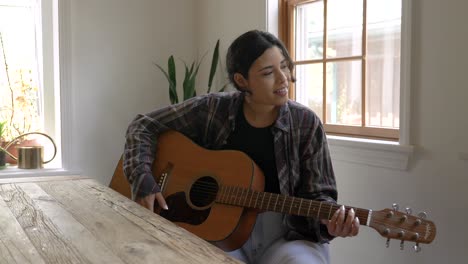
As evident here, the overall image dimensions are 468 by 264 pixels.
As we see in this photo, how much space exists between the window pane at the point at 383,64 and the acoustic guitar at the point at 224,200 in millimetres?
795

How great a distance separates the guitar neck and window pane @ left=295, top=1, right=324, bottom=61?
1152 millimetres

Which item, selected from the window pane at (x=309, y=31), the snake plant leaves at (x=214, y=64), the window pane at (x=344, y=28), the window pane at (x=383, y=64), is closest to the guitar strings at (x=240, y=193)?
the window pane at (x=383, y=64)

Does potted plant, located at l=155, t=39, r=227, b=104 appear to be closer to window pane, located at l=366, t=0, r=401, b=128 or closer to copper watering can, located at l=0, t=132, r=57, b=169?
copper watering can, located at l=0, t=132, r=57, b=169

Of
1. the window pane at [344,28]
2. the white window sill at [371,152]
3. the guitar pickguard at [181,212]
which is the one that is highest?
the window pane at [344,28]

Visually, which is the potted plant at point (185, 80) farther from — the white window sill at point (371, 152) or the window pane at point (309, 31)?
the white window sill at point (371, 152)

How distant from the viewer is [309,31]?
259 cm

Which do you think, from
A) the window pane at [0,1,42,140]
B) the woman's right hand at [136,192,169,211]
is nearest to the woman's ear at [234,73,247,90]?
the woman's right hand at [136,192,169,211]

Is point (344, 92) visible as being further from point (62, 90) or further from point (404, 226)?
point (62, 90)

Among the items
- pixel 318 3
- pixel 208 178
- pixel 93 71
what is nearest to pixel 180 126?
pixel 208 178

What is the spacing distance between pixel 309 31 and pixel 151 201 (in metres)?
1.32

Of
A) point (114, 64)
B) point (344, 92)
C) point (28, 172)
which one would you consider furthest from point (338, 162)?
point (28, 172)

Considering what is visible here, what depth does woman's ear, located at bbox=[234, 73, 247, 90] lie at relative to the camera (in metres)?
1.78

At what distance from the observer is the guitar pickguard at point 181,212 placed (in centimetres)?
164

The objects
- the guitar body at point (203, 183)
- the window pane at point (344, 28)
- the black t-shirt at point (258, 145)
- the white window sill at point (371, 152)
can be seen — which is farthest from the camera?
the window pane at point (344, 28)
